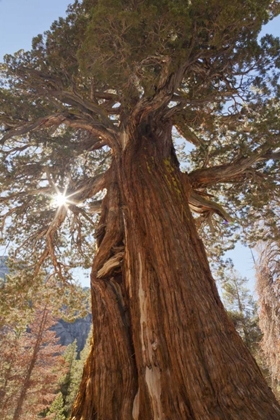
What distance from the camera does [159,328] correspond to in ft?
10.4

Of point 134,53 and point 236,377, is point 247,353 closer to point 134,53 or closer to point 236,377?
point 236,377

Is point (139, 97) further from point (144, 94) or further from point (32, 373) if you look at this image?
point (32, 373)

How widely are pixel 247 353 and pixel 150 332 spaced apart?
0.99 m

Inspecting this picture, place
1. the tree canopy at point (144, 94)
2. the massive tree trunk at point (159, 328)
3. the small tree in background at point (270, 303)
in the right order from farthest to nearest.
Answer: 1. the small tree in background at point (270, 303)
2. the tree canopy at point (144, 94)
3. the massive tree trunk at point (159, 328)

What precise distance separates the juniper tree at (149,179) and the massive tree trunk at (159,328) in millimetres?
13

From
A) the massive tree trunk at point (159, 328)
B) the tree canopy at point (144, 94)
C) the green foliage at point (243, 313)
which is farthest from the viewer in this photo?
the green foliage at point (243, 313)

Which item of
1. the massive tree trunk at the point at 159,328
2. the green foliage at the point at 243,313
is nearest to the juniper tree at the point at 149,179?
the massive tree trunk at the point at 159,328

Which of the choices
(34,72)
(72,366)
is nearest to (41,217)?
(34,72)

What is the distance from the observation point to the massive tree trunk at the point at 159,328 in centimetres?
260

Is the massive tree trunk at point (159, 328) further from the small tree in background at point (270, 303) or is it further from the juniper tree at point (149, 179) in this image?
the small tree in background at point (270, 303)

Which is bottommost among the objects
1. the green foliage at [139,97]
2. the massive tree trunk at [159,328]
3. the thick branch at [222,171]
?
the massive tree trunk at [159,328]

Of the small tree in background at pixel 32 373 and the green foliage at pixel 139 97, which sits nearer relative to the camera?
the green foliage at pixel 139 97

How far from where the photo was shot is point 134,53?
5.08 m

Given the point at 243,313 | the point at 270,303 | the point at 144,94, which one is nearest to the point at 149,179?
the point at 144,94
